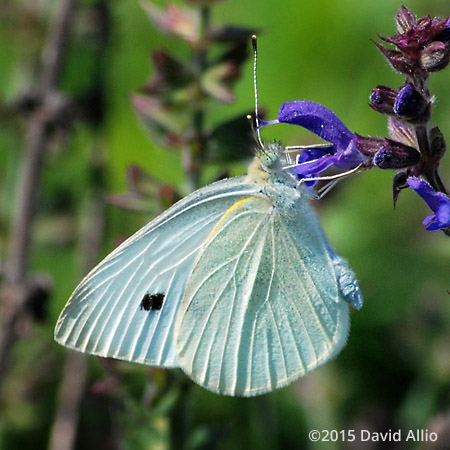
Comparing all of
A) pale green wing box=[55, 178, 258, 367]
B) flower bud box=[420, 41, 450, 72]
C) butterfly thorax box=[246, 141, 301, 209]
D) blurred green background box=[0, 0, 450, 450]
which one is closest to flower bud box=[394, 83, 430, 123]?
flower bud box=[420, 41, 450, 72]

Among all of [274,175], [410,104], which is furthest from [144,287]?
[410,104]

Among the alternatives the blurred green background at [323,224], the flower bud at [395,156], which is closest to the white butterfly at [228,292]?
the blurred green background at [323,224]

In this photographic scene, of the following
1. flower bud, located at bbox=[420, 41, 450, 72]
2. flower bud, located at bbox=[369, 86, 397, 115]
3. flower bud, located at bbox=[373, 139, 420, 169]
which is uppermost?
flower bud, located at bbox=[420, 41, 450, 72]

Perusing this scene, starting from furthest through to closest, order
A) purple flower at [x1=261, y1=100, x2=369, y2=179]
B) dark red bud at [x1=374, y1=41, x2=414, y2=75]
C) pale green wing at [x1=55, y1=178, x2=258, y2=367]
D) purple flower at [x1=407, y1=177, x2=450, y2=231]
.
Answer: pale green wing at [x1=55, y1=178, x2=258, y2=367] → purple flower at [x1=261, y1=100, x2=369, y2=179] → dark red bud at [x1=374, y1=41, x2=414, y2=75] → purple flower at [x1=407, y1=177, x2=450, y2=231]

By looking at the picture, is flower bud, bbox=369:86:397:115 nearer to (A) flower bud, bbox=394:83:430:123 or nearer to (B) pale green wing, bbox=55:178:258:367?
(A) flower bud, bbox=394:83:430:123

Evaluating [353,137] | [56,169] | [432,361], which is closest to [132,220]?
[56,169]

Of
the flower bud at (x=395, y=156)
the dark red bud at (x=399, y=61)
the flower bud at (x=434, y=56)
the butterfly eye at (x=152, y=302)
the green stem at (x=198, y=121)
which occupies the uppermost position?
the green stem at (x=198, y=121)

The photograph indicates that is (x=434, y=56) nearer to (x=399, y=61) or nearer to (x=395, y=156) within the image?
(x=399, y=61)

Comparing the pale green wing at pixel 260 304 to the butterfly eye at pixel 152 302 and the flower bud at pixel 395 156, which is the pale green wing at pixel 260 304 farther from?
the flower bud at pixel 395 156

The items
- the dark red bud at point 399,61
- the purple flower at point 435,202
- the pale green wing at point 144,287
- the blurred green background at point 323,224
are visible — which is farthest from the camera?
the blurred green background at point 323,224
